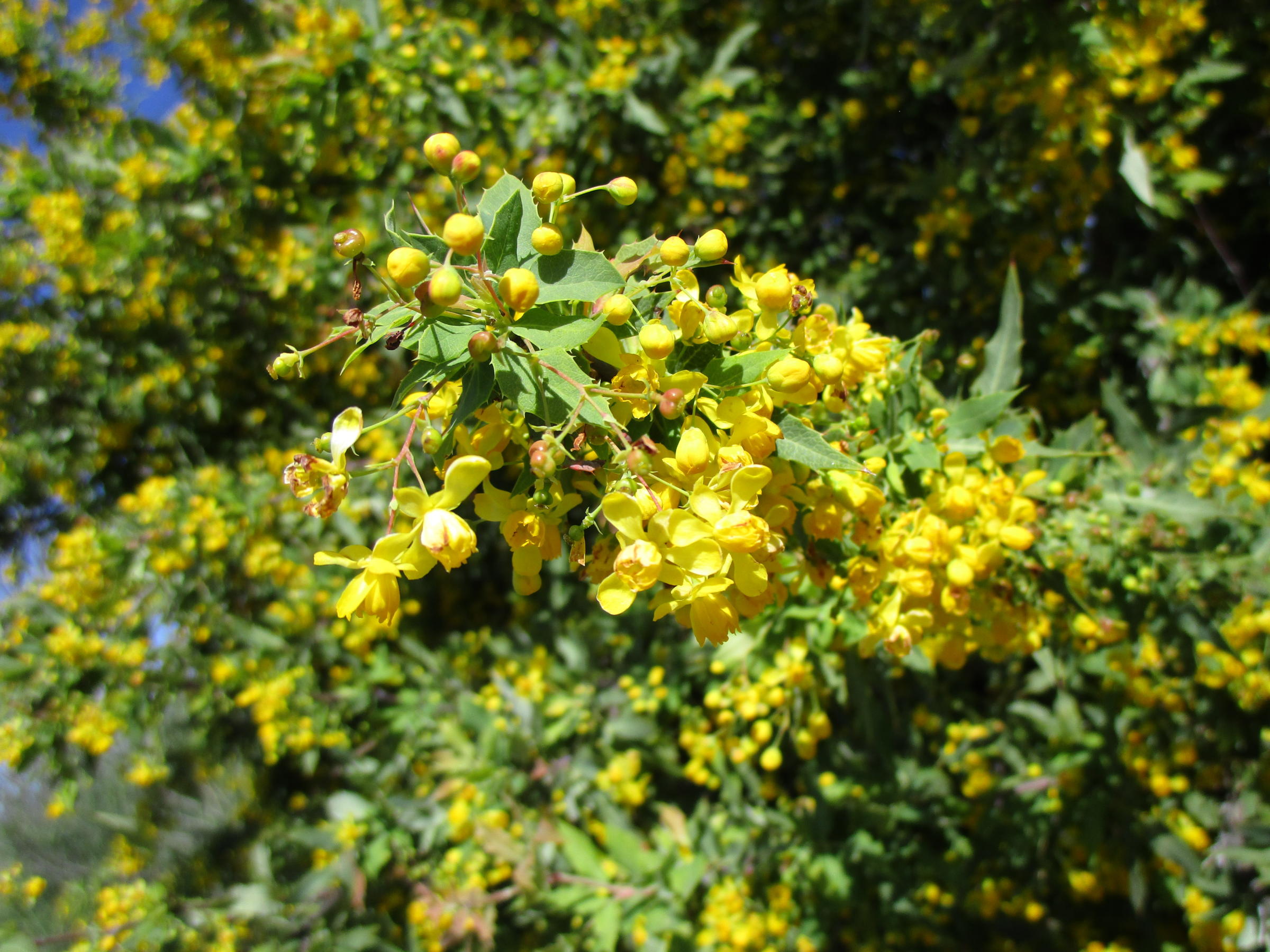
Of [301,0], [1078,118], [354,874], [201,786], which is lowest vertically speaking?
[201,786]

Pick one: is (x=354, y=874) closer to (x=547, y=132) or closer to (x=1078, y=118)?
(x=547, y=132)

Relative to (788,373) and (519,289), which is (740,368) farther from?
(519,289)

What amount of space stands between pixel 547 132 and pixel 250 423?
2464 millimetres

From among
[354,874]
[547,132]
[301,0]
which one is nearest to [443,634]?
[354,874]

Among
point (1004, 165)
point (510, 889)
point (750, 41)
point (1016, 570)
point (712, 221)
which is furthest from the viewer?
point (750, 41)

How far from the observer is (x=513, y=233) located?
0.98 meters

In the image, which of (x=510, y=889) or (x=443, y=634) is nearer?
(x=510, y=889)

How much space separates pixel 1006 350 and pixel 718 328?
1.24m

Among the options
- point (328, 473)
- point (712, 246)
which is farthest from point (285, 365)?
point (712, 246)

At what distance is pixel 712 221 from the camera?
3.98 metres

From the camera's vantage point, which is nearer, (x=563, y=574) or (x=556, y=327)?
(x=556, y=327)

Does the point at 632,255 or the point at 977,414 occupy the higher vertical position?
the point at 632,255

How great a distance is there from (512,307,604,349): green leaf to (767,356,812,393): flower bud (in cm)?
28

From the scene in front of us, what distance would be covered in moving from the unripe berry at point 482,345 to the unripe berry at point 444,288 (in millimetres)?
52
